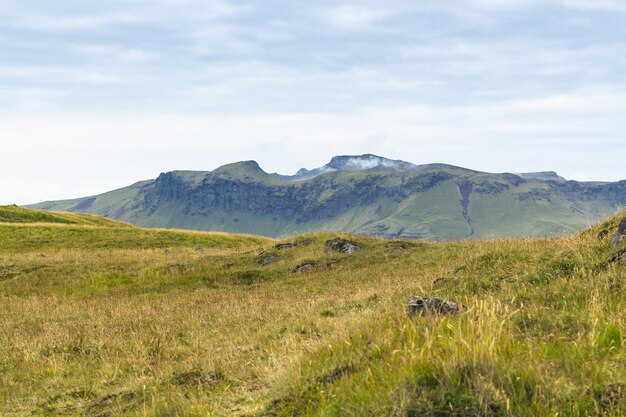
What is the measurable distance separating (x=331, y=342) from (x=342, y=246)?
83.4 feet

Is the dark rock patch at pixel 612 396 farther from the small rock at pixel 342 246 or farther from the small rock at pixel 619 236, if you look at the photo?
the small rock at pixel 342 246

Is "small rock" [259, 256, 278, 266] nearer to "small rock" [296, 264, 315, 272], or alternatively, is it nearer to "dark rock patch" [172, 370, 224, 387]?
"small rock" [296, 264, 315, 272]

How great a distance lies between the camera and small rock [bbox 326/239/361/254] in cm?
3244

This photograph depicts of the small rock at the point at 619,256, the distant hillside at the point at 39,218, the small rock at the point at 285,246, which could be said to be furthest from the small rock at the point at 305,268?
the distant hillside at the point at 39,218

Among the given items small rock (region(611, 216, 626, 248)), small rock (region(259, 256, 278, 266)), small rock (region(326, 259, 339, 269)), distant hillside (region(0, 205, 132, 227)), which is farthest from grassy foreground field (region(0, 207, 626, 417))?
distant hillside (region(0, 205, 132, 227))

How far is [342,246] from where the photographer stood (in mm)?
33156

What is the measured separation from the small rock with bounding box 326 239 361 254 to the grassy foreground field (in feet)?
12.1

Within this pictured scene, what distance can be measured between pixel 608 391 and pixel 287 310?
1189 cm

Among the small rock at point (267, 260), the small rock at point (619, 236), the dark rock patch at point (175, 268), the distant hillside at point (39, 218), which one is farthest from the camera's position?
the distant hillside at point (39, 218)

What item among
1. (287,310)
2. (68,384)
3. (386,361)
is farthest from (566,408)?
(287,310)

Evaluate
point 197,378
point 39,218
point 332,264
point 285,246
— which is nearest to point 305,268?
point 332,264

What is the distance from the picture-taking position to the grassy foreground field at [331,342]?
519cm

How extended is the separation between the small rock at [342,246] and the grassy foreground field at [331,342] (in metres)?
3.69

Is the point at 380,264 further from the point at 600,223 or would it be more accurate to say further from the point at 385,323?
the point at 385,323
